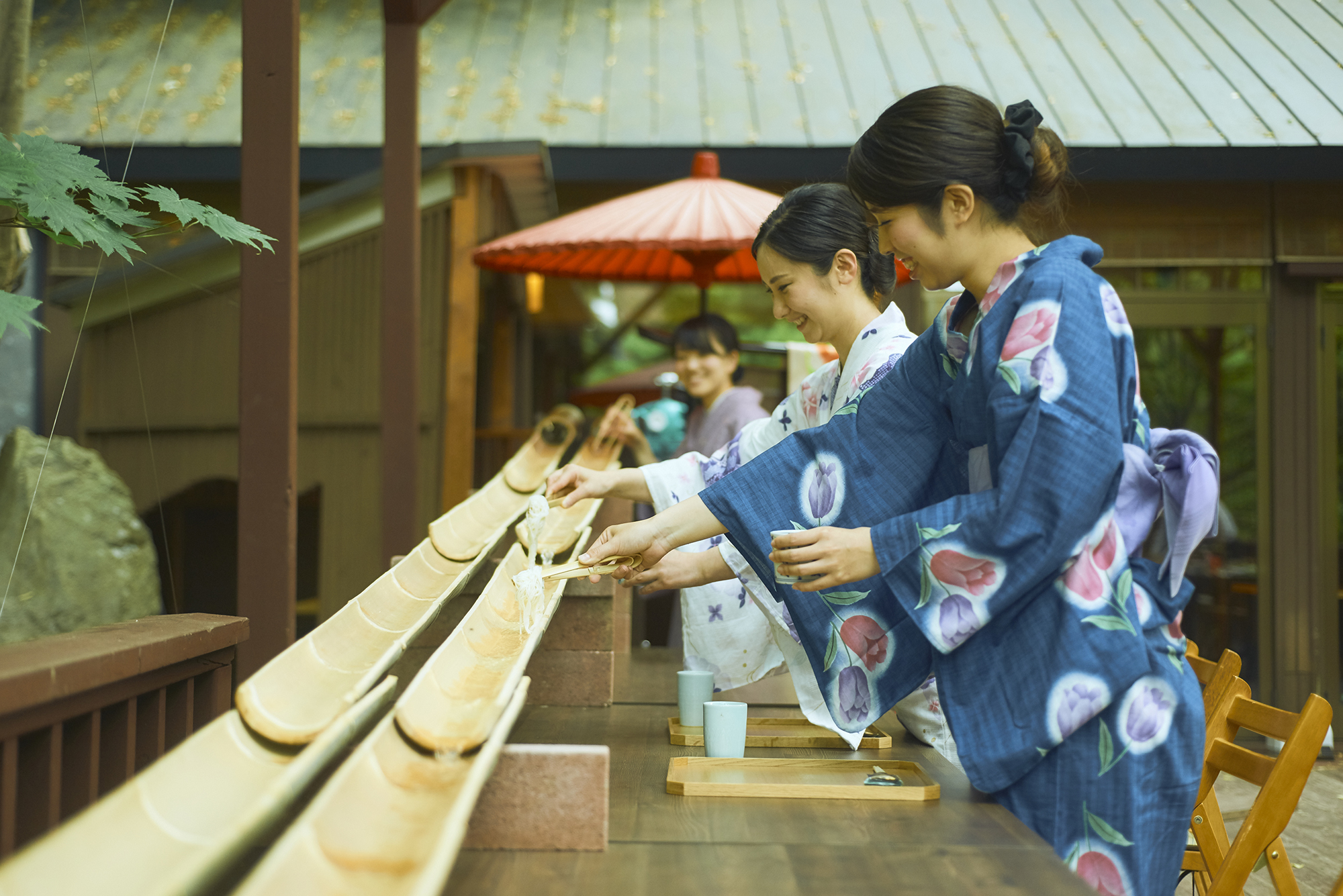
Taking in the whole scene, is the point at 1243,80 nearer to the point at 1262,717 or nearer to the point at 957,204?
the point at 1262,717

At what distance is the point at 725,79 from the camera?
6.08 metres

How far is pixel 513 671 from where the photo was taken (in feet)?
4.56

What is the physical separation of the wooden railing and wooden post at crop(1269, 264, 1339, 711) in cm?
558

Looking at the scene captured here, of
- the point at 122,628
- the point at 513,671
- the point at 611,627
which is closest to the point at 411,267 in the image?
the point at 611,627

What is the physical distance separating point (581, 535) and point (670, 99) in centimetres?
384

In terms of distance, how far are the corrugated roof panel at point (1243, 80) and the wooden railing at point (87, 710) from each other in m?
5.33

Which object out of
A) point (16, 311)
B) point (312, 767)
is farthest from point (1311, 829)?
point (16, 311)

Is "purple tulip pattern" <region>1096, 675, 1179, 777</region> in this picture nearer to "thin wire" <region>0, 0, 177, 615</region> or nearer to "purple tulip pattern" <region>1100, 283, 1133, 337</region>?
"purple tulip pattern" <region>1100, 283, 1133, 337</region>

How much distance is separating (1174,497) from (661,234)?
280cm

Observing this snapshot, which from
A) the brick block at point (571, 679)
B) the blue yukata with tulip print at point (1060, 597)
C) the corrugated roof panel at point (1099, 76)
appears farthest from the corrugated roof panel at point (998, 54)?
the blue yukata with tulip print at point (1060, 597)

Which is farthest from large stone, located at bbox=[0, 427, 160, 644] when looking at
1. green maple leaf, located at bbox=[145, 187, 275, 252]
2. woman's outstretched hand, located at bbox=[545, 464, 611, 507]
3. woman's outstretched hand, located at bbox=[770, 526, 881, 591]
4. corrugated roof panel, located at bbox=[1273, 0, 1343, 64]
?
corrugated roof panel, located at bbox=[1273, 0, 1343, 64]

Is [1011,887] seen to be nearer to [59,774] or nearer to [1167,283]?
[59,774]

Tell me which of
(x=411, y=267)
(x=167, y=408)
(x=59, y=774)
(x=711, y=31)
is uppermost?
(x=711, y=31)

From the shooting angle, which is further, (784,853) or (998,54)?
(998,54)
